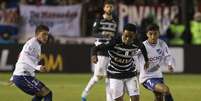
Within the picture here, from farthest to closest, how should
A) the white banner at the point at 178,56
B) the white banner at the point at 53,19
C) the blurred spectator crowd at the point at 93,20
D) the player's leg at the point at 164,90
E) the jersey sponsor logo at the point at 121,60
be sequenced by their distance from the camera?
the white banner at the point at 53,19
the blurred spectator crowd at the point at 93,20
the white banner at the point at 178,56
the player's leg at the point at 164,90
the jersey sponsor logo at the point at 121,60

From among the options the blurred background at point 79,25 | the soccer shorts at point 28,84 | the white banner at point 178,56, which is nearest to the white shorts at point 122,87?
the soccer shorts at point 28,84

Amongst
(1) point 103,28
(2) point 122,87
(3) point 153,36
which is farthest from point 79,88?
(2) point 122,87

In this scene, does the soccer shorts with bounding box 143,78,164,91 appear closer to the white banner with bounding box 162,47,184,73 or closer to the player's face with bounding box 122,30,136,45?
the player's face with bounding box 122,30,136,45

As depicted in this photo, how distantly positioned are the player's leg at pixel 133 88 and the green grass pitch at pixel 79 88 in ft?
12.4

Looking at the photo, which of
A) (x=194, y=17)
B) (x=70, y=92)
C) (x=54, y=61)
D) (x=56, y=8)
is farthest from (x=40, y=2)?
(x=70, y=92)

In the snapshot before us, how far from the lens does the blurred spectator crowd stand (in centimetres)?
2634

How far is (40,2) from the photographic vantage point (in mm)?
26750

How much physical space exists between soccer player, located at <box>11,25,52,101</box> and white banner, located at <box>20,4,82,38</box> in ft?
40.9

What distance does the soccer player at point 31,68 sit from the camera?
1384 cm

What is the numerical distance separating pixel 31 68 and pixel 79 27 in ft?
41.9

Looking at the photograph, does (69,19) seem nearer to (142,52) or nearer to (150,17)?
(150,17)

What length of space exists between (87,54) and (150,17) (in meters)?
2.63

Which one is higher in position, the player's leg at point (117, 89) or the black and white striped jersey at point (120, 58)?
the black and white striped jersey at point (120, 58)

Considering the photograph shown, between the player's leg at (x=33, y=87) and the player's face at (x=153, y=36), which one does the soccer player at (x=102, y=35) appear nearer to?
the player's face at (x=153, y=36)
